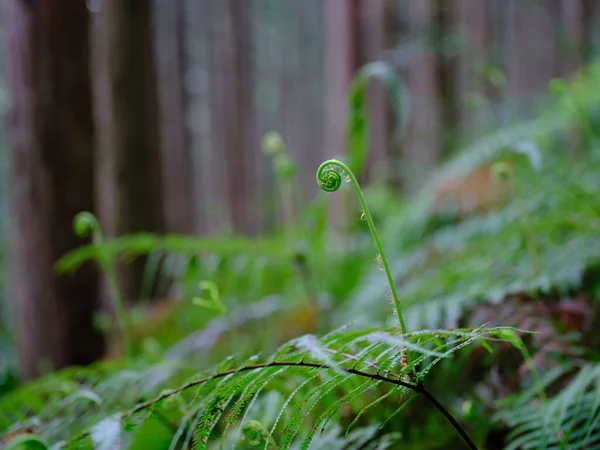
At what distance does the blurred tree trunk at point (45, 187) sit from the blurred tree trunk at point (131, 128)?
2008 millimetres

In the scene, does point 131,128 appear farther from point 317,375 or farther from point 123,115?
point 317,375

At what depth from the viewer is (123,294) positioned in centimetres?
533

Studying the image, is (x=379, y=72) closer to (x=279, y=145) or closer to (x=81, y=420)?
(x=279, y=145)

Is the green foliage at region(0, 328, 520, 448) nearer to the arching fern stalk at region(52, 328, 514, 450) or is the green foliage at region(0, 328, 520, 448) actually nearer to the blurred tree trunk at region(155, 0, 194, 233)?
the arching fern stalk at region(52, 328, 514, 450)

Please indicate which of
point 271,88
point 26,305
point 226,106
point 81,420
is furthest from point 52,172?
point 271,88

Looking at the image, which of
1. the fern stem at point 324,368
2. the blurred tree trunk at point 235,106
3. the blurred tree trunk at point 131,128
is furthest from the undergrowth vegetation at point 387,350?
the blurred tree trunk at point 235,106

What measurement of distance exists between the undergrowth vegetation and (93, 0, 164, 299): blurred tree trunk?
2211mm

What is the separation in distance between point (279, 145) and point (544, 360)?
4.07 feet

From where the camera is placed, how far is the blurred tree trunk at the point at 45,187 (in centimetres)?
306

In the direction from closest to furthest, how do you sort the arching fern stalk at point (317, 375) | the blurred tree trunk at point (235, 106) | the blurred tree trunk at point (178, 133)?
1. the arching fern stalk at point (317, 375)
2. the blurred tree trunk at point (235, 106)
3. the blurred tree trunk at point (178, 133)

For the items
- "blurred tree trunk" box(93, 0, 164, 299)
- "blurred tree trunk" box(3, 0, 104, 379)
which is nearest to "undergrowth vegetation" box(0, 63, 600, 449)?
"blurred tree trunk" box(3, 0, 104, 379)

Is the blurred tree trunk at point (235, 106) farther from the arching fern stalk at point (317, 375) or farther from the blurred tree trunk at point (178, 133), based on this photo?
the arching fern stalk at point (317, 375)

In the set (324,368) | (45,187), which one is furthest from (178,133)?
(324,368)

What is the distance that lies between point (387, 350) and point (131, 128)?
4.93 m
